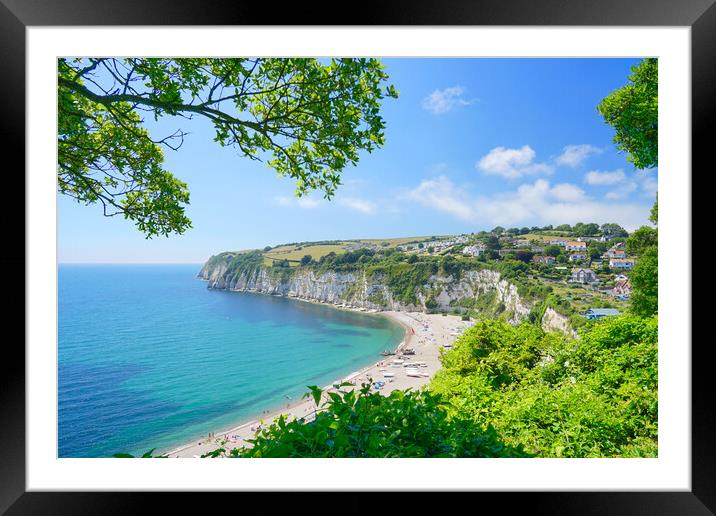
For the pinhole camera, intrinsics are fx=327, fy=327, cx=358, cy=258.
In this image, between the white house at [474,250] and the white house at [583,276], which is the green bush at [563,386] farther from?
the white house at [474,250]

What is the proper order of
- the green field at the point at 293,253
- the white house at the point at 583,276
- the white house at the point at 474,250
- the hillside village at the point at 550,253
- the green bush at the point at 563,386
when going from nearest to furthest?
the green bush at the point at 563,386
the hillside village at the point at 550,253
the white house at the point at 583,276
the white house at the point at 474,250
the green field at the point at 293,253

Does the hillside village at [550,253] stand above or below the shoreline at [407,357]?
above

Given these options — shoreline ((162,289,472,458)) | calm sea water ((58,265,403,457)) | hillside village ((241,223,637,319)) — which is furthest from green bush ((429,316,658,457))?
calm sea water ((58,265,403,457))

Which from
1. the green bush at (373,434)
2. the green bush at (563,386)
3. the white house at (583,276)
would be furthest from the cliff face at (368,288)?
the green bush at (373,434)

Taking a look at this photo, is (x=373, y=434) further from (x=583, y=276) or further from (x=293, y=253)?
(x=293, y=253)
